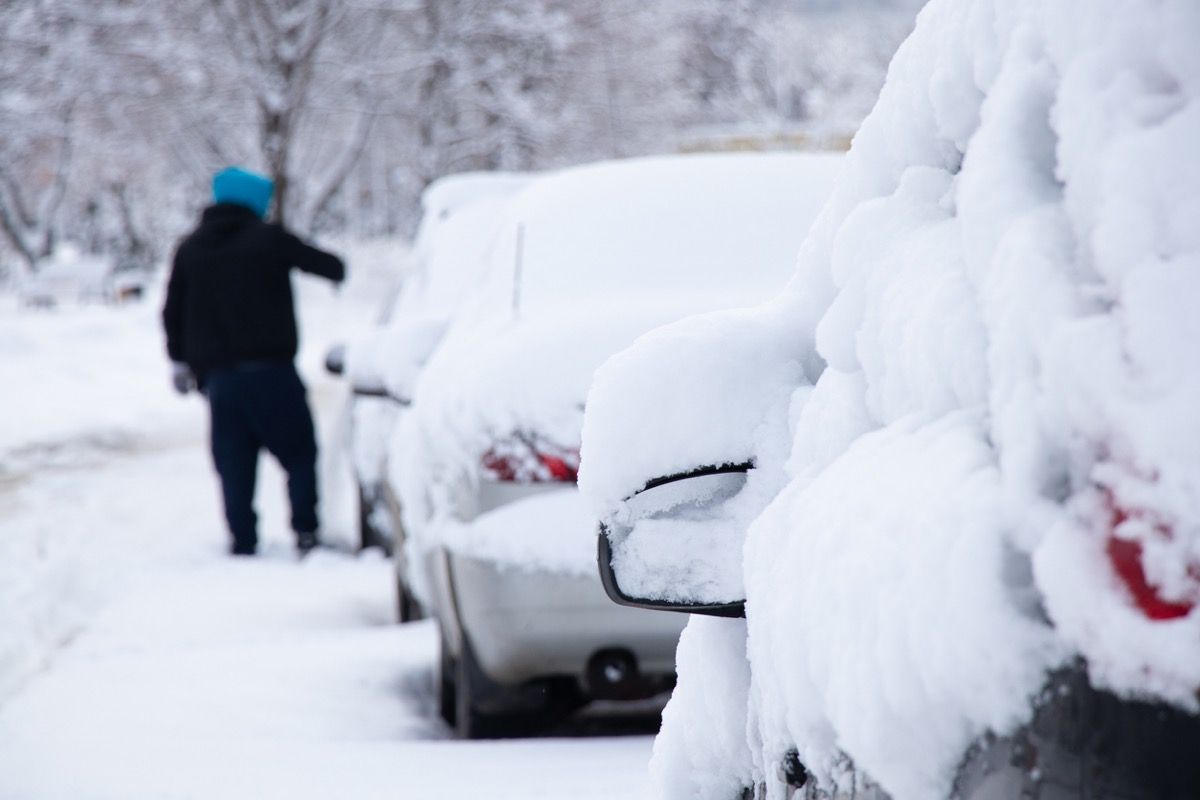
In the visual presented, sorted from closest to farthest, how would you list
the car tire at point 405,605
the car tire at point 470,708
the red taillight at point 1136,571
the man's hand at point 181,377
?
the red taillight at point 1136,571
the car tire at point 470,708
the car tire at point 405,605
the man's hand at point 181,377

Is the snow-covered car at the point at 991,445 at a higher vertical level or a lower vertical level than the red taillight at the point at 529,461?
higher

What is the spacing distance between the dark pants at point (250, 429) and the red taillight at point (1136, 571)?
6853mm

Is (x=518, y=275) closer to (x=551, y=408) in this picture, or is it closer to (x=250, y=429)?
(x=551, y=408)

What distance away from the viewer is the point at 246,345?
7.55 meters

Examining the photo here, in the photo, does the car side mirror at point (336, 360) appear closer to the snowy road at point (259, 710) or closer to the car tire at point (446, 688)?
the snowy road at point (259, 710)

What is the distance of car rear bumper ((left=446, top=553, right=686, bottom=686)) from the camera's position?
3.68 m

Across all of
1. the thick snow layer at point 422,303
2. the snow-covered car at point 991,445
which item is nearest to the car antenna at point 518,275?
the thick snow layer at point 422,303

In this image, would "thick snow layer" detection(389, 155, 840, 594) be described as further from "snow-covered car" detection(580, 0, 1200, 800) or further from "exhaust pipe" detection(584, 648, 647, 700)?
"snow-covered car" detection(580, 0, 1200, 800)

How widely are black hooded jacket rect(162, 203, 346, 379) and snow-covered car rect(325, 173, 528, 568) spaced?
0.38 m

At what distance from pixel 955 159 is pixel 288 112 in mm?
25840

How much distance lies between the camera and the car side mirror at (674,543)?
174 cm

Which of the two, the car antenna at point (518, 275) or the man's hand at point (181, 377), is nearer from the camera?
Result: the car antenna at point (518, 275)

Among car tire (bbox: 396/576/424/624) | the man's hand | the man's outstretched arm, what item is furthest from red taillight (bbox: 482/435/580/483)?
the man's hand

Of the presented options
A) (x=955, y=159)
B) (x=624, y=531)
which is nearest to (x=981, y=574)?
A: (x=955, y=159)
